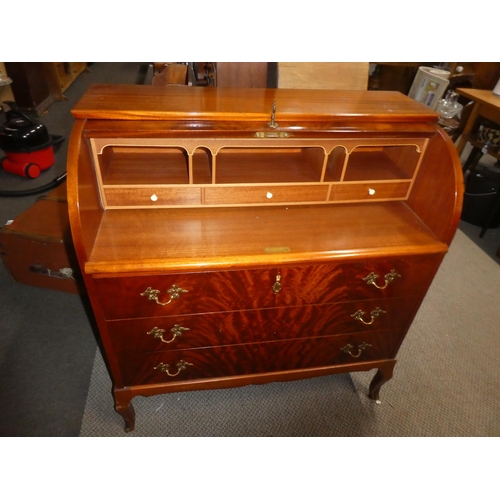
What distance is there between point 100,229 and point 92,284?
22 cm

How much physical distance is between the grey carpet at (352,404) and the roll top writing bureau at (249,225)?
0.87 ft

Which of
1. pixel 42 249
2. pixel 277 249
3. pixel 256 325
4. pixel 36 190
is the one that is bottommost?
pixel 36 190

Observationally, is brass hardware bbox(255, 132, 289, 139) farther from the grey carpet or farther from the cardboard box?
the cardboard box

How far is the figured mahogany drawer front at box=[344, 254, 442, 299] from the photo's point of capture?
137 centimetres

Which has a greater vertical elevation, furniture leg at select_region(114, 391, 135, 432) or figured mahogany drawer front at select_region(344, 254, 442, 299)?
figured mahogany drawer front at select_region(344, 254, 442, 299)

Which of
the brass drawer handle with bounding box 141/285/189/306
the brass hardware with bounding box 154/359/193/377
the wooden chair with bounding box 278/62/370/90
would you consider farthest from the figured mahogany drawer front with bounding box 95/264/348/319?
the wooden chair with bounding box 278/62/370/90

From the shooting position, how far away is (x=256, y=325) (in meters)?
1.45

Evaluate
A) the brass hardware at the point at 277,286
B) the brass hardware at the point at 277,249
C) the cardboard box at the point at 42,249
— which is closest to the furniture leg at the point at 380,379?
A: the brass hardware at the point at 277,286

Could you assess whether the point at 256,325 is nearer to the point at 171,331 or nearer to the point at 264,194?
the point at 171,331

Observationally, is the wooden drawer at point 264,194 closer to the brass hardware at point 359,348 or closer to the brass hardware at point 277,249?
the brass hardware at point 277,249

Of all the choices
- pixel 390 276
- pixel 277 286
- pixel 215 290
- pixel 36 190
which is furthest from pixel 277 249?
pixel 36 190

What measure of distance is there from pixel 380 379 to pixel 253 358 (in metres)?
0.72

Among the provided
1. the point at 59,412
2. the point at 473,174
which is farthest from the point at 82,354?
the point at 473,174

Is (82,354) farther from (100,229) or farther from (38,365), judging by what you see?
(100,229)
